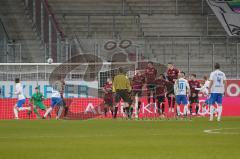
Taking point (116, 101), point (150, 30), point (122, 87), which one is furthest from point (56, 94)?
point (150, 30)

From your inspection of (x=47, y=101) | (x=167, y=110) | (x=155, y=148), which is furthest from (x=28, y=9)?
(x=155, y=148)

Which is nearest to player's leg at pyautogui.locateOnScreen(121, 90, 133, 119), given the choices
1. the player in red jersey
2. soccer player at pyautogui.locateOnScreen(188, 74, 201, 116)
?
the player in red jersey

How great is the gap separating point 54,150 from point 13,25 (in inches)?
1175

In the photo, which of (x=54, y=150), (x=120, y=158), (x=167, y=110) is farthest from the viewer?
(x=167, y=110)

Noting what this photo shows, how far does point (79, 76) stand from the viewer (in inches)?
1549

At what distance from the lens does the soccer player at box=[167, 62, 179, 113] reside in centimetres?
3512

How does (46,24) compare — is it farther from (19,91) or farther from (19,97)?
(19,91)

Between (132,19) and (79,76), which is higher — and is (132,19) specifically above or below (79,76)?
above

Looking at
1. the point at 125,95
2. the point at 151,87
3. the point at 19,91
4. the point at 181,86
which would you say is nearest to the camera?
the point at 125,95

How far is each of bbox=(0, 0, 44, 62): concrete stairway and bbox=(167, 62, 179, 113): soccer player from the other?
336 inches

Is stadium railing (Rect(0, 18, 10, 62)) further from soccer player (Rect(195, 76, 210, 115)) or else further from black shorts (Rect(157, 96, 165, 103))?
soccer player (Rect(195, 76, 210, 115))

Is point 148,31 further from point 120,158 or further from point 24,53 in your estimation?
point 120,158

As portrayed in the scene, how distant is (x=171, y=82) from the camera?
35.4m

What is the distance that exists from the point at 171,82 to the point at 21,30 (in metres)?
12.5
